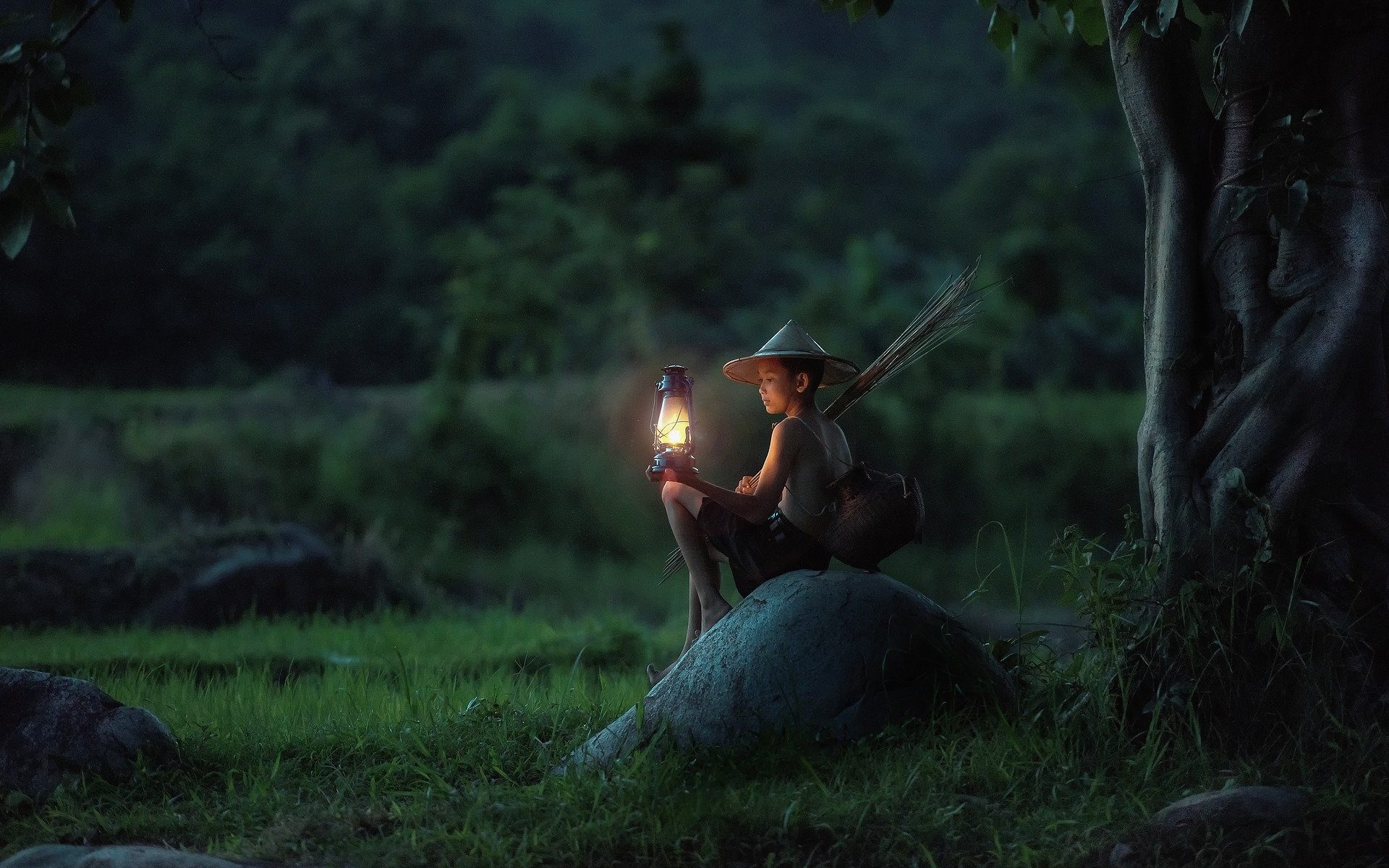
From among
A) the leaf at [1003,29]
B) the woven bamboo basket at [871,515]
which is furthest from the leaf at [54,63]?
the leaf at [1003,29]

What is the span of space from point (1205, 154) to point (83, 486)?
1196 centimetres

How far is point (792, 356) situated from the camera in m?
5.23

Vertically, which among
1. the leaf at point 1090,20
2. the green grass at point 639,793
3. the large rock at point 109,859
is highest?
the leaf at point 1090,20

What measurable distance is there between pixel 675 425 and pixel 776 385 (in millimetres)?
492

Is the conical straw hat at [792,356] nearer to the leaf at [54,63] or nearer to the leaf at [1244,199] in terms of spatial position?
the leaf at [1244,199]

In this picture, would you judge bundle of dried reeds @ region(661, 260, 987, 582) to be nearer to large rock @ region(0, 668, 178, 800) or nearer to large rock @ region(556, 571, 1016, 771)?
large rock @ region(556, 571, 1016, 771)

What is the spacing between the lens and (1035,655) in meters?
5.62

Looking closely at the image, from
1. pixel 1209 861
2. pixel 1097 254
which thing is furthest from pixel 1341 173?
pixel 1097 254

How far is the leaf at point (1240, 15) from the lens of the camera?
4379 millimetres

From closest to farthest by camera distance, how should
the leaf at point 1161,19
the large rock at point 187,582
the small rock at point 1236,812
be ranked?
1. the small rock at point 1236,812
2. the leaf at point 1161,19
3. the large rock at point 187,582

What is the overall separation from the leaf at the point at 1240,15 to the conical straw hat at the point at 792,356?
5.82ft

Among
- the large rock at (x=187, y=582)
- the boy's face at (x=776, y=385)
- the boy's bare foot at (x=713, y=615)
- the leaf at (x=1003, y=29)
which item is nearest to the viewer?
the boy's face at (x=776, y=385)

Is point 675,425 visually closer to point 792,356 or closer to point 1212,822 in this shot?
point 792,356

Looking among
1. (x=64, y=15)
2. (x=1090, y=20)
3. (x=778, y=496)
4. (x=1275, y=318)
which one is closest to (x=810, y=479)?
(x=778, y=496)
